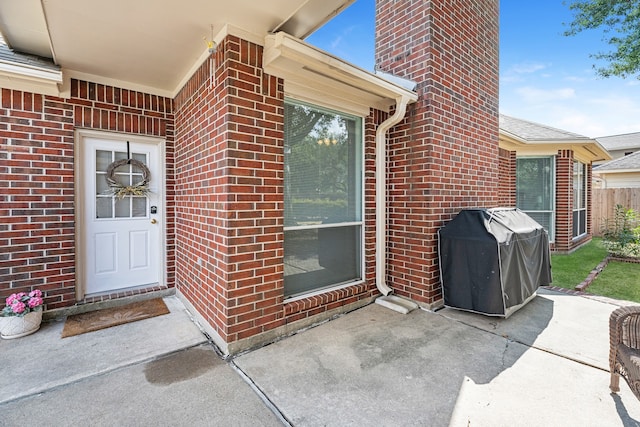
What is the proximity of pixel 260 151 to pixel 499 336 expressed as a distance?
300 centimetres

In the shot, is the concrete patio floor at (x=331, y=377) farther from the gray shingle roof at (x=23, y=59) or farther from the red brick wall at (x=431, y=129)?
the gray shingle roof at (x=23, y=59)

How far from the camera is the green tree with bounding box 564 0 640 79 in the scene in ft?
18.0

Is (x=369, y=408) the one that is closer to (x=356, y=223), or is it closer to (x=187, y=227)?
(x=356, y=223)

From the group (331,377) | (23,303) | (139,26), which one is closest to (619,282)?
(331,377)

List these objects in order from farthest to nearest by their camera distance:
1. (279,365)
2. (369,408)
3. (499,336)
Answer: (499,336) → (279,365) → (369,408)

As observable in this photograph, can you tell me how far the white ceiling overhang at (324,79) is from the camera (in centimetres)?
254

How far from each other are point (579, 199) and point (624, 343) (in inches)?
345

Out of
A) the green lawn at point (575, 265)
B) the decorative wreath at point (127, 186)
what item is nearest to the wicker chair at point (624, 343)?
the green lawn at point (575, 265)

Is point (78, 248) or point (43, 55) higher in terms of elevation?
point (43, 55)

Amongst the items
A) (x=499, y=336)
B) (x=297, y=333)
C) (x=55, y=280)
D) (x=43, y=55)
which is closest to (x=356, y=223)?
(x=297, y=333)

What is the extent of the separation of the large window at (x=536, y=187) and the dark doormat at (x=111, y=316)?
827 cm

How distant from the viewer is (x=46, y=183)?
10.7 ft

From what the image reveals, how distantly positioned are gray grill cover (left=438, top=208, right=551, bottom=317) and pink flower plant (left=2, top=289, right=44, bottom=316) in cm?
446

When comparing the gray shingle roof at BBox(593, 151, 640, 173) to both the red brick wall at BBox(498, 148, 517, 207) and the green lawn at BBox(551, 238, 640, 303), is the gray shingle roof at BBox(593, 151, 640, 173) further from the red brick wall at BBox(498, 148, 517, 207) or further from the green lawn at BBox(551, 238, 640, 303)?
the red brick wall at BBox(498, 148, 517, 207)
